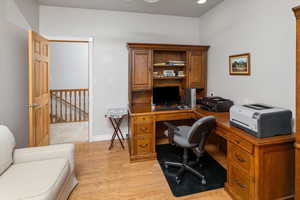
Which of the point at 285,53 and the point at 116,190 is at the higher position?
the point at 285,53

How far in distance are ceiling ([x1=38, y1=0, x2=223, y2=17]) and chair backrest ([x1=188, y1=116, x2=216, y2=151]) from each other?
2266mm

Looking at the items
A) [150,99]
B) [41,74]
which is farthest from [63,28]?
[150,99]

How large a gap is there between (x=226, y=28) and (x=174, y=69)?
1220 mm

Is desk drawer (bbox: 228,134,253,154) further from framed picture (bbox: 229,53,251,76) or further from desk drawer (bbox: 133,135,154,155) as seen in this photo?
desk drawer (bbox: 133,135,154,155)

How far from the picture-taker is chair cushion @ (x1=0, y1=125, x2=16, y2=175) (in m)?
1.60

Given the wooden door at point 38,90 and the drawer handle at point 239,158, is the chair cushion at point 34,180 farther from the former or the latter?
the drawer handle at point 239,158

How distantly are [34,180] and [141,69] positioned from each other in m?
2.29

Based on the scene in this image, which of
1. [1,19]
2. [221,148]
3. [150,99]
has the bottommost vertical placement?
[221,148]

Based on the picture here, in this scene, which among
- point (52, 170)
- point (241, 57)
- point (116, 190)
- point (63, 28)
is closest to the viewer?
point (52, 170)

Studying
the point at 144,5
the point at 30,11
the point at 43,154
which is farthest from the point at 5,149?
the point at 144,5

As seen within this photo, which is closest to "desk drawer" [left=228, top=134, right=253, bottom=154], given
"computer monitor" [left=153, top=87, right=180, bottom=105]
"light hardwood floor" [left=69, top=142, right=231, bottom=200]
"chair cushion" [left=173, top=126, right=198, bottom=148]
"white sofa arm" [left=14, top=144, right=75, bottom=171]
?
"chair cushion" [left=173, top=126, right=198, bottom=148]

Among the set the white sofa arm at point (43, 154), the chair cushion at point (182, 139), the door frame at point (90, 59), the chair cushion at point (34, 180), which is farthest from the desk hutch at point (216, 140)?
the chair cushion at point (34, 180)

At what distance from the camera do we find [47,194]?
4.31 feet

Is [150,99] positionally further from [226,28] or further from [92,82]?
[226,28]
